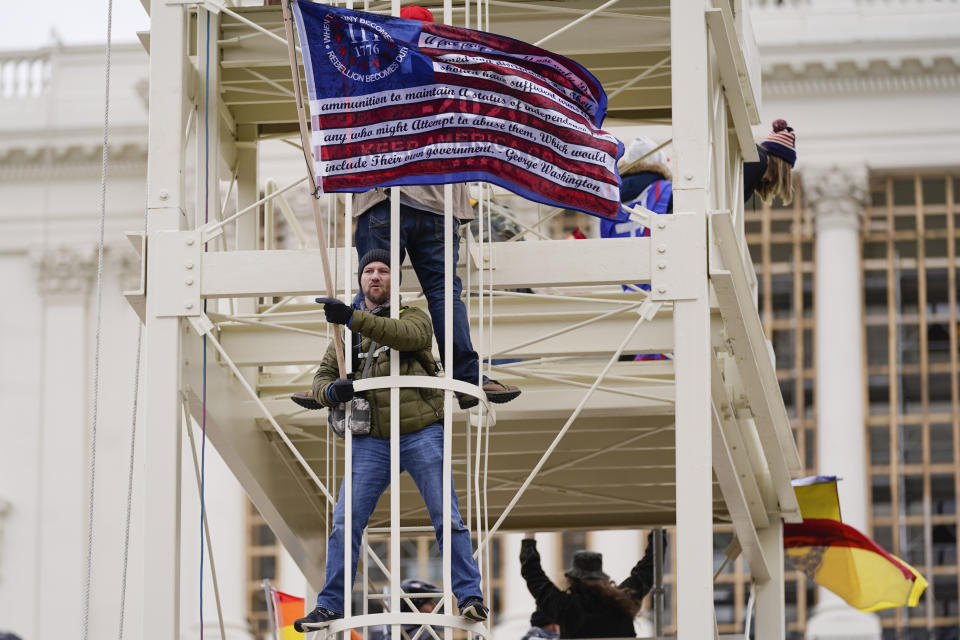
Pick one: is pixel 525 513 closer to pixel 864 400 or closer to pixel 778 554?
pixel 778 554

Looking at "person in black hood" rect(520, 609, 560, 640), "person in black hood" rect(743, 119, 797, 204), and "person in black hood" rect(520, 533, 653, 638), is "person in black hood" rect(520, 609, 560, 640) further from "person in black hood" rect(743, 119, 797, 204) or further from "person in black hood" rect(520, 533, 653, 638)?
"person in black hood" rect(743, 119, 797, 204)

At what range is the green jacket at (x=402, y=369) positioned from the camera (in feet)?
40.8

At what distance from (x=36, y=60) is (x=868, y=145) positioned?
1659cm

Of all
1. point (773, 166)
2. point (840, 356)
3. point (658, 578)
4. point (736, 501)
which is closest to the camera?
point (736, 501)

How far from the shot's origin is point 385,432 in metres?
12.6

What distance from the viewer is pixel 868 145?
37.6 metres

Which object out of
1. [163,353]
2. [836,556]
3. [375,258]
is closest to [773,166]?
[836,556]

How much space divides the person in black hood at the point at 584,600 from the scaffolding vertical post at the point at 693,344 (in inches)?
221

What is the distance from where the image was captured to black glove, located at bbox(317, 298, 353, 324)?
39.3 feet

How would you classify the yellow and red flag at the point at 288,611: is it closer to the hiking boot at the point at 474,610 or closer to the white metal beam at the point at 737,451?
the white metal beam at the point at 737,451

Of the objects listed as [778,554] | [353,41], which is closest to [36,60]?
[778,554]

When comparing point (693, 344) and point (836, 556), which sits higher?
point (693, 344)

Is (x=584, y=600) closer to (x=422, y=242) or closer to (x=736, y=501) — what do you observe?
(x=736, y=501)

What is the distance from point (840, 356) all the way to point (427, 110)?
23.9 meters
